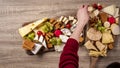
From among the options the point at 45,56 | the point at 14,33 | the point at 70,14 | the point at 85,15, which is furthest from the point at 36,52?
the point at 85,15

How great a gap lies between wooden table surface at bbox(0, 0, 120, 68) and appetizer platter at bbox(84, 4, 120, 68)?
0.04 m

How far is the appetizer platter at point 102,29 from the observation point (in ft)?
4.43

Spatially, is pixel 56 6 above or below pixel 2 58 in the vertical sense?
above

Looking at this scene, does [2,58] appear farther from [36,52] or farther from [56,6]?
[56,6]

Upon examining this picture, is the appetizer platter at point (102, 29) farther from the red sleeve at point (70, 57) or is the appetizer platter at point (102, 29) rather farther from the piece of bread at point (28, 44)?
the red sleeve at point (70, 57)

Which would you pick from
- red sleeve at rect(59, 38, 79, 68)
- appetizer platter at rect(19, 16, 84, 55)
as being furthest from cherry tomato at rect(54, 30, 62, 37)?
red sleeve at rect(59, 38, 79, 68)

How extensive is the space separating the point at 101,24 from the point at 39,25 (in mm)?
314

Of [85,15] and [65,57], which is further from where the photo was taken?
[85,15]

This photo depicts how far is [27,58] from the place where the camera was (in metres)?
1.44

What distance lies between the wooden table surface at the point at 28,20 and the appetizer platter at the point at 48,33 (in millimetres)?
37

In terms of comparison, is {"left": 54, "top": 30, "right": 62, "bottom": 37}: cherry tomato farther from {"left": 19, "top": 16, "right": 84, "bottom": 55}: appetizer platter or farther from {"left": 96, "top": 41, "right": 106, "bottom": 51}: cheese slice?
{"left": 96, "top": 41, "right": 106, "bottom": 51}: cheese slice

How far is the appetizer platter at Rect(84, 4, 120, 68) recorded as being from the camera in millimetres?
1350

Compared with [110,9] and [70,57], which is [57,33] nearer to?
[110,9]

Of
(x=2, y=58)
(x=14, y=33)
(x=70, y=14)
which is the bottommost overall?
(x=2, y=58)
